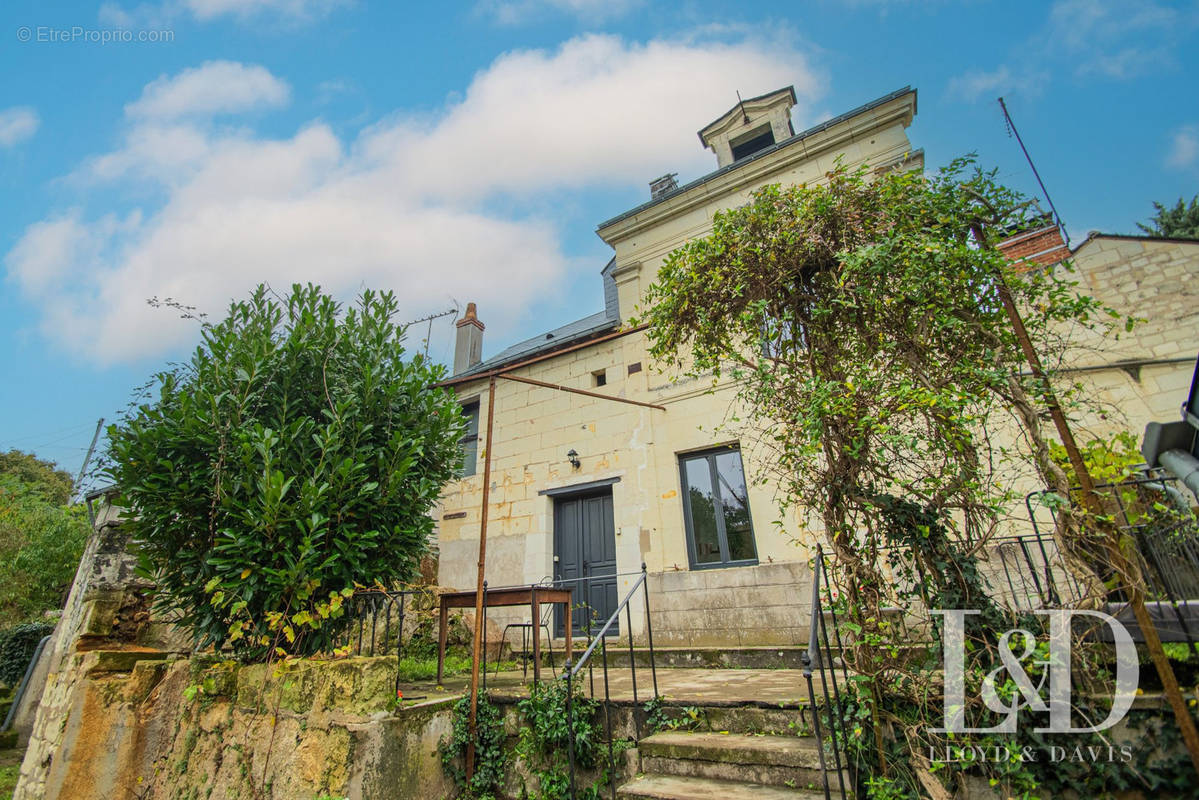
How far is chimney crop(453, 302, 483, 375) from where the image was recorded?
1166cm

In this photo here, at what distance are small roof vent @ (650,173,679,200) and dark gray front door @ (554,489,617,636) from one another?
19.8ft

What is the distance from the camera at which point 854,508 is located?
2912 millimetres

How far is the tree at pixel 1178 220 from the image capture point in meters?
17.0

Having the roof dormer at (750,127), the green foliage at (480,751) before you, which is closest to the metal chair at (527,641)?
the green foliage at (480,751)

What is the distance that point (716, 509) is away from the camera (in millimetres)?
6809

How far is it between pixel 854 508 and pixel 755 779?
4.98ft

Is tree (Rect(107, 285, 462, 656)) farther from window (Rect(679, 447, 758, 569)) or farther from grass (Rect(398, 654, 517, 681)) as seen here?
window (Rect(679, 447, 758, 569))

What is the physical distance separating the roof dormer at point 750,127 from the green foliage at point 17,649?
14302mm

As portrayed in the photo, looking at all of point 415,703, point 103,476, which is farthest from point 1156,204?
point 103,476

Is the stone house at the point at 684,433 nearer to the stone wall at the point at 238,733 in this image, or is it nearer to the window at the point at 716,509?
the window at the point at 716,509

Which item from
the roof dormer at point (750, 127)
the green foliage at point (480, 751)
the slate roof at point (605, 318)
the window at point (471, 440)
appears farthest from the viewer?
the roof dormer at point (750, 127)

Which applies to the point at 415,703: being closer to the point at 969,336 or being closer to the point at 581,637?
the point at 581,637

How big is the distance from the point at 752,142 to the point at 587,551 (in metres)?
8.08

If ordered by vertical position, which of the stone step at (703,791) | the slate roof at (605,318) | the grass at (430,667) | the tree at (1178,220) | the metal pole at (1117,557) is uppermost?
the tree at (1178,220)
